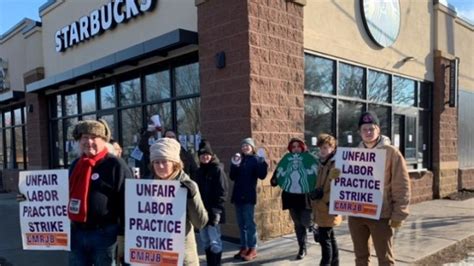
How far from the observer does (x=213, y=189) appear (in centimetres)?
486

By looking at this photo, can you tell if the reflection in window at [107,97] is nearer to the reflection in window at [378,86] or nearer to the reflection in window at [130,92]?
the reflection in window at [130,92]

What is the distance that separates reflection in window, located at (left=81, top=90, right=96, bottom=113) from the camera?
1104 cm

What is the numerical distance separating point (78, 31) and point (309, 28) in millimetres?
6133

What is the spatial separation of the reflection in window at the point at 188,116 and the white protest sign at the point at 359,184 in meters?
3.89

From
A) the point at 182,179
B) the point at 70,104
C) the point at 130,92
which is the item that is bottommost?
the point at 182,179

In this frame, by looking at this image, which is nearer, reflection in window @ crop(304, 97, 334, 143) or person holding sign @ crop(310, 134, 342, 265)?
person holding sign @ crop(310, 134, 342, 265)

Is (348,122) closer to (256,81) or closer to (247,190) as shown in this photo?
(256,81)

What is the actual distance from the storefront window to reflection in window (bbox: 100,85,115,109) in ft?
16.6

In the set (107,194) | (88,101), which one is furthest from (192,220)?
(88,101)

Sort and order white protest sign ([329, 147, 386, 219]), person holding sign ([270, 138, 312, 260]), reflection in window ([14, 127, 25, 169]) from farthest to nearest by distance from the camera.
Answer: reflection in window ([14, 127, 25, 169]) → person holding sign ([270, 138, 312, 260]) → white protest sign ([329, 147, 386, 219])

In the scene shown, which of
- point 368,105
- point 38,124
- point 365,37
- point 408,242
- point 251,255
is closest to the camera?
point 251,255

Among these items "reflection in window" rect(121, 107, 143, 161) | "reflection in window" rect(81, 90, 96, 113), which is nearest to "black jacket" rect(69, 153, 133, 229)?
"reflection in window" rect(121, 107, 143, 161)

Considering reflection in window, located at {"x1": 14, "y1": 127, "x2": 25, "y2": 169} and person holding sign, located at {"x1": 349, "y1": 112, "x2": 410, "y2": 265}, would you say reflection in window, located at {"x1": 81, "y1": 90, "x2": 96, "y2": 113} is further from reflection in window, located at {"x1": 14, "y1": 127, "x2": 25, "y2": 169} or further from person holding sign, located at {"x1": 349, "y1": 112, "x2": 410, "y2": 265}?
person holding sign, located at {"x1": 349, "y1": 112, "x2": 410, "y2": 265}

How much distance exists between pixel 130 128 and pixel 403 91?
22.6ft
